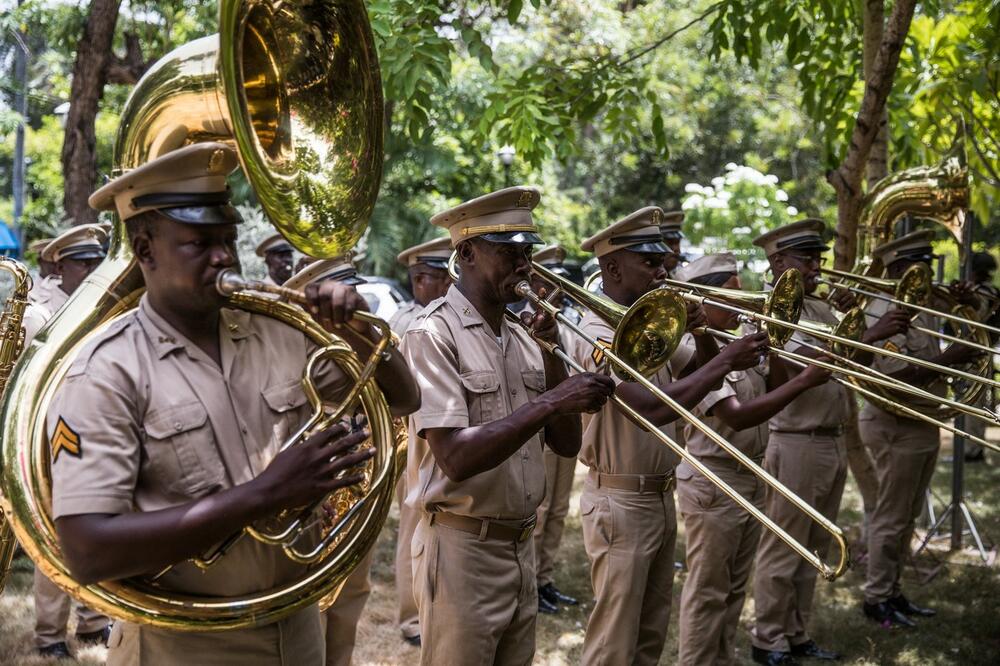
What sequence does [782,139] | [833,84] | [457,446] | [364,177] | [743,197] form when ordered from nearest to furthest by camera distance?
[364,177] → [457,446] → [833,84] → [743,197] → [782,139]

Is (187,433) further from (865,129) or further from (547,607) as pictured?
(865,129)

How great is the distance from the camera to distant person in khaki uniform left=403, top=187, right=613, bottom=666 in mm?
3482

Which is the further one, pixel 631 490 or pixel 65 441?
pixel 631 490

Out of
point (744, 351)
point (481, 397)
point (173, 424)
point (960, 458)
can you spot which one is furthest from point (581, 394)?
point (960, 458)

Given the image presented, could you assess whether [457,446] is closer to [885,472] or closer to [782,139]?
[885,472]

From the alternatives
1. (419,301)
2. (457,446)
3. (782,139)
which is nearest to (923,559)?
(419,301)

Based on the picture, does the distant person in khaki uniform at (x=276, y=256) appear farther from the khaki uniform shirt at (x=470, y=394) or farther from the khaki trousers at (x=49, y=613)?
the khaki uniform shirt at (x=470, y=394)

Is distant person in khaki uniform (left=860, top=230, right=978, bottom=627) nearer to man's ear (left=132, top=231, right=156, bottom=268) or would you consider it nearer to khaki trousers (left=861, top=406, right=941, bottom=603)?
khaki trousers (left=861, top=406, right=941, bottom=603)

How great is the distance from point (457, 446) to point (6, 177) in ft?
131

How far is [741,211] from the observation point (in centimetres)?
1576

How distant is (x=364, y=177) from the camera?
298 centimetres

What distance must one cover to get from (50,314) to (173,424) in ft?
12.0

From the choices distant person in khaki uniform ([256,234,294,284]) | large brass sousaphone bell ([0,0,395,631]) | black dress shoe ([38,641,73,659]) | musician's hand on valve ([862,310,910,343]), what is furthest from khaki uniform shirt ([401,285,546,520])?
distant person in khaki uniform ([256,234,294,284])

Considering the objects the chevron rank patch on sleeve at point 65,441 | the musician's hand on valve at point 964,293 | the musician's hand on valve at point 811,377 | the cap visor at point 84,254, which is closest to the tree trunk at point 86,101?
the cap visor at point 84,254
